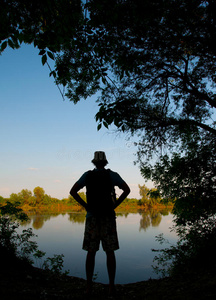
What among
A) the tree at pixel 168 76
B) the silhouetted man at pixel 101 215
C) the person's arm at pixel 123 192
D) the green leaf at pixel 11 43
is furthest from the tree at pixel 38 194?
the green leaf at pixel 11 43

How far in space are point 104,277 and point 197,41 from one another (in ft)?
33.6

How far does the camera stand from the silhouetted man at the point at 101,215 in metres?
3.06

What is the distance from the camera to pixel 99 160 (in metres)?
3.33

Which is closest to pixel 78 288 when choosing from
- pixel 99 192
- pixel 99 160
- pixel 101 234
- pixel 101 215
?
pixel 101 234

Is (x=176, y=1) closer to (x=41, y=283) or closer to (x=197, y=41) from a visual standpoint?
(x=197, y=41)

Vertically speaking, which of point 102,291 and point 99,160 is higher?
point 99,160

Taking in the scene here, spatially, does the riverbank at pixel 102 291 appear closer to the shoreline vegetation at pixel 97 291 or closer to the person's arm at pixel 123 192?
the shoreline vegetation at pixel 97 291

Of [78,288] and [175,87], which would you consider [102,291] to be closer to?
[78,288]

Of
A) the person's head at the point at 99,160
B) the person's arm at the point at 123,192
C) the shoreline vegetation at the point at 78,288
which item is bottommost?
the shoreline vegetation at the point at 78,288

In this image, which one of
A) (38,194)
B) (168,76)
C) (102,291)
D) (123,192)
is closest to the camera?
(123,192)

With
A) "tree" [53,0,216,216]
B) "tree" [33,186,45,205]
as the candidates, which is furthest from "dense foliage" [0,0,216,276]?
"tree" [33,186,45,205]

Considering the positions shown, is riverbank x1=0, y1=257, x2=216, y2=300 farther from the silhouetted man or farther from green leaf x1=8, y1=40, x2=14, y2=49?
green leaf x1=8, y1=40, x2=14, y2=49

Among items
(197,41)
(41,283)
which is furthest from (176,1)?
(41,283)

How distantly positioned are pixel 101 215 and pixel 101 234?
0.27 meters
